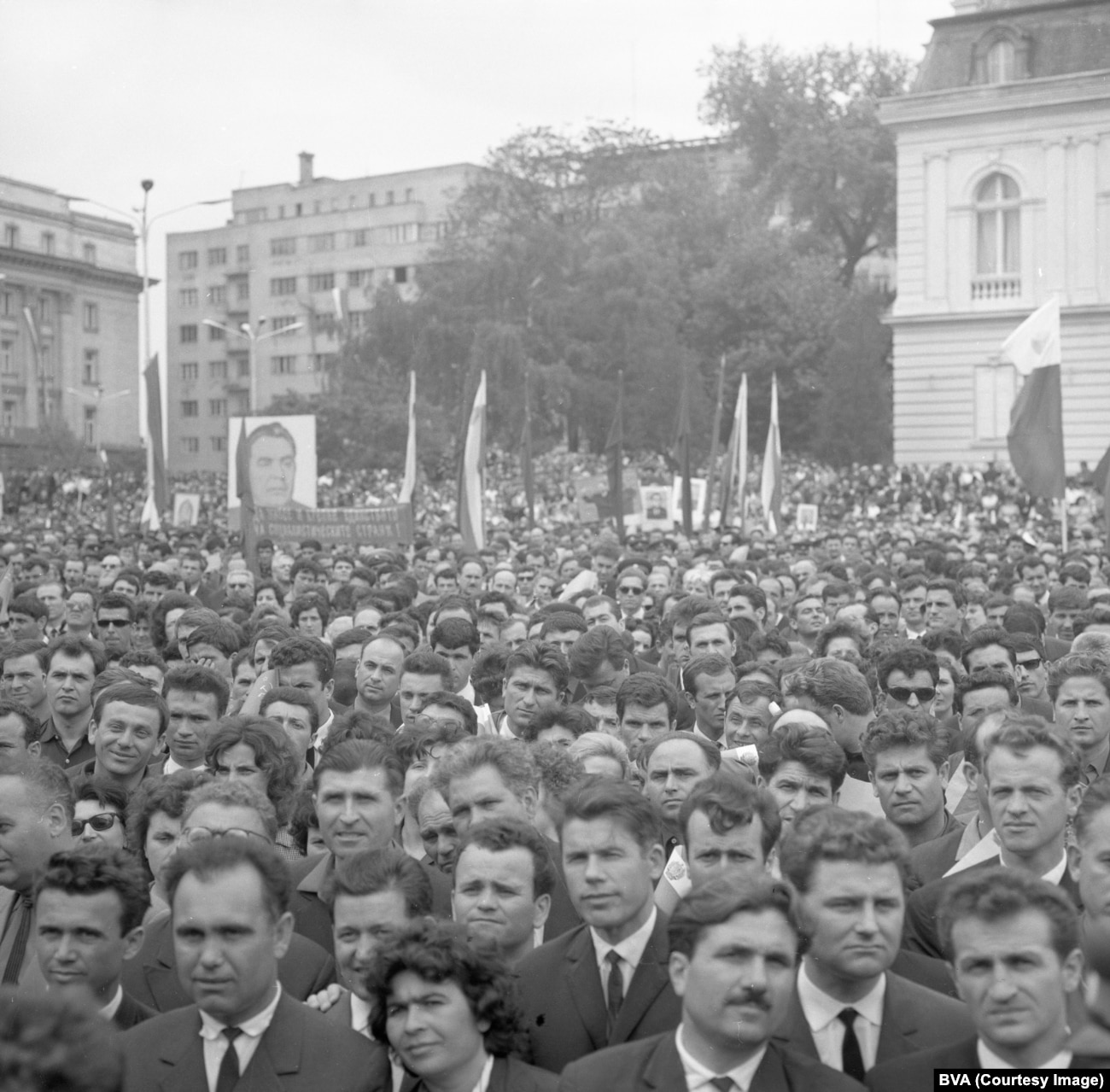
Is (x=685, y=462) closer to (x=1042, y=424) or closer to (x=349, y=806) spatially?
(x=1042, y=424)

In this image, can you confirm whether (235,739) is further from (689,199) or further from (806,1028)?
(689,199)

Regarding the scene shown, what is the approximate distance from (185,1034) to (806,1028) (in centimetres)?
148

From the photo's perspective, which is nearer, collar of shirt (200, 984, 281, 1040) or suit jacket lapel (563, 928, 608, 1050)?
collar of shirt (200, 984, 281, 1040)

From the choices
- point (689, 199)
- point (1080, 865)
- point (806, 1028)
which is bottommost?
point (806, 1028)

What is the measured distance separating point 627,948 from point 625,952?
0.6 inches

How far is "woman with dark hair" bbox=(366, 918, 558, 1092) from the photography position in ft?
13.6

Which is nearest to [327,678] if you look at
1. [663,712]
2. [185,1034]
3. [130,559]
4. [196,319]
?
[663,712]

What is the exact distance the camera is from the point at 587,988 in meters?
4.75

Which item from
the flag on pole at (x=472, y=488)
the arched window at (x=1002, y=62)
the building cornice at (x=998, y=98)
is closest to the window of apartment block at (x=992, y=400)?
the building cornice at (x=998, y=98)

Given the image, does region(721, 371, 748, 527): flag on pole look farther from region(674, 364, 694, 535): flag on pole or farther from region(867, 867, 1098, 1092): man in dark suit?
region(867, 867, 1098, 1092): man in dark suit

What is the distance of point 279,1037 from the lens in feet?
14.3

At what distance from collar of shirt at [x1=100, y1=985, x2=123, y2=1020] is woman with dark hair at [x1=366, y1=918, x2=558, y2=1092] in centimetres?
80

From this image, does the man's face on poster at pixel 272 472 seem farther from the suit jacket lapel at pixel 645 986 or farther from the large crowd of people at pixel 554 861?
the suit jacket lapel at pixel 645 986

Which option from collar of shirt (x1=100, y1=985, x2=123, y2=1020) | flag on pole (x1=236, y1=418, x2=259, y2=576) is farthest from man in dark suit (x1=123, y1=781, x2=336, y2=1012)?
flag on pole (x1=236, y1=418, x2=259, y2=576)
